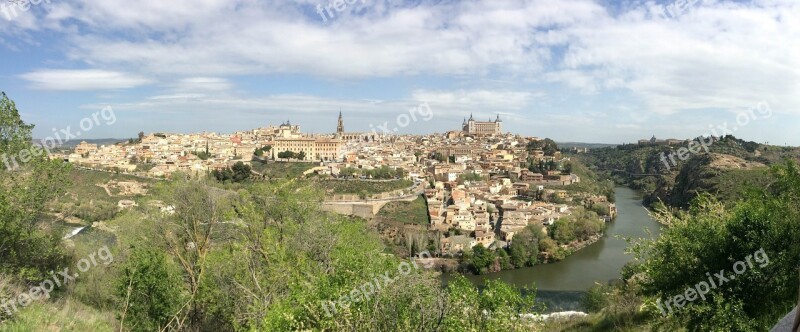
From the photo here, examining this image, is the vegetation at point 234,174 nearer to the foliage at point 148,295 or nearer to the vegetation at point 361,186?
the vegetation at point 361,186

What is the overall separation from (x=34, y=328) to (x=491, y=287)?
3311 mm

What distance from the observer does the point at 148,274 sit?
539 centimetres

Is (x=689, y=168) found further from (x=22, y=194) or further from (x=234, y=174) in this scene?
(x=22, y=194)

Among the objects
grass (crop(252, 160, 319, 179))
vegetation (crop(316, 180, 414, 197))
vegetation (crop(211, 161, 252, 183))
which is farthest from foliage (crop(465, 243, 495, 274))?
grass (crop(252, 160, 319, 179))

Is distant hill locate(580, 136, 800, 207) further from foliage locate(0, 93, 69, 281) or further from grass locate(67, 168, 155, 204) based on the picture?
grass locate(67, 168, 155, 204)

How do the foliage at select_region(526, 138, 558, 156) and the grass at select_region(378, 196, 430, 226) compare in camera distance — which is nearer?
the grass at select_region(378, 196, 430, 226)

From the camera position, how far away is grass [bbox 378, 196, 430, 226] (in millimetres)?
31719

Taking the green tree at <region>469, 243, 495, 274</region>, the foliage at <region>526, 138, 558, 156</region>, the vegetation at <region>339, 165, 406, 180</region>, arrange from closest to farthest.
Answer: the green tree at <region>469, 243, 495, 274</region> < the vegetation at <region>339, 165, 406, 180</region> < the foliage at <region>526, 138, 558, 156</region>

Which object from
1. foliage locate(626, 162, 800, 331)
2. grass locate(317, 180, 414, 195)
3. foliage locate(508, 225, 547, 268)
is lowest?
foliage locate(508, 225, 547, 268)

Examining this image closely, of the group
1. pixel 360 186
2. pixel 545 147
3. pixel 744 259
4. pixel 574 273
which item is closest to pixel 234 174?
pixel 360 186

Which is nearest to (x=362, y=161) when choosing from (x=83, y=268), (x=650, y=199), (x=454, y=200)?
(x=454, y=200)

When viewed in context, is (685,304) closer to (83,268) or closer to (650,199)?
(83,268)

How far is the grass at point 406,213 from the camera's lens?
31719 mm

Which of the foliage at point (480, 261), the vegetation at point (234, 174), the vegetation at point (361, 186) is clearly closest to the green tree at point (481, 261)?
the foliage at point (480, 261)
